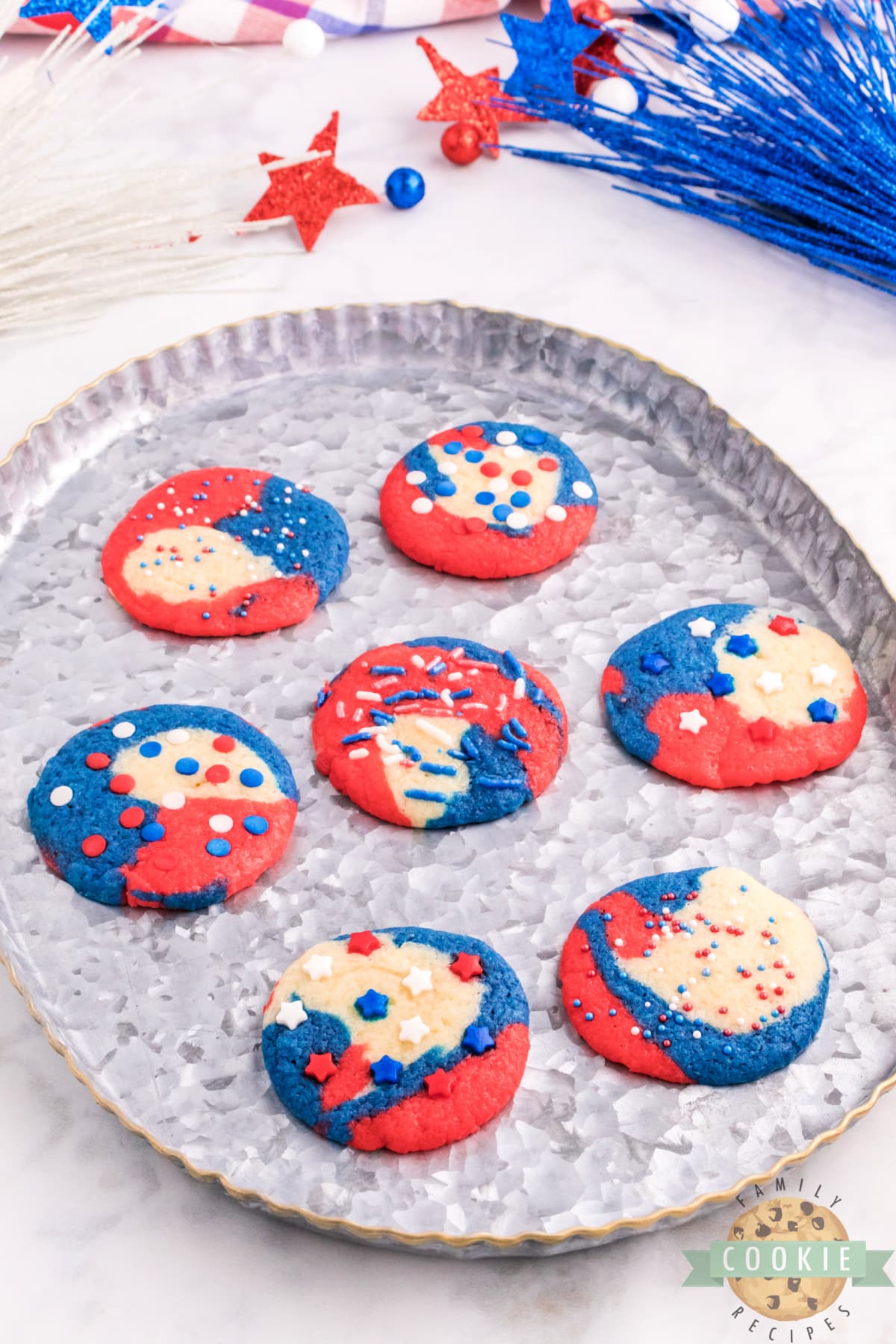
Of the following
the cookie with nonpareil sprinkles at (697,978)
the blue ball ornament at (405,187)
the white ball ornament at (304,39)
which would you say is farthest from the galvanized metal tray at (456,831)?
the white ball ornament at (304,39)

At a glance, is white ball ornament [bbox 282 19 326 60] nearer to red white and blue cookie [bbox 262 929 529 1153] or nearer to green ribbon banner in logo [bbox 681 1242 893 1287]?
red white and blue cookie [bbox 262 929 529 1153]

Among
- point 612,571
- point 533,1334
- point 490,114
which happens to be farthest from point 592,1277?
point 490,114

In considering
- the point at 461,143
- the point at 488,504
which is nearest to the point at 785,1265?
the point at 488,504

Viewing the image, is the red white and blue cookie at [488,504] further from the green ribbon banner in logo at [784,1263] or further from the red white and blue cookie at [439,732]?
the green ribbon banner in logo at [784,1263]

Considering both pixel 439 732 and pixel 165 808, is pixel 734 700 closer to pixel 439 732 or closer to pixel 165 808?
pixel 439 732

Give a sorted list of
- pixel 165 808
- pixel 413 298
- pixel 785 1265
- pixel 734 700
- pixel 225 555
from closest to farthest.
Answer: pixel 785 1265 < pixel 165 808 < pixel 734 700 < pixel 225 555 < pixel 413 298
